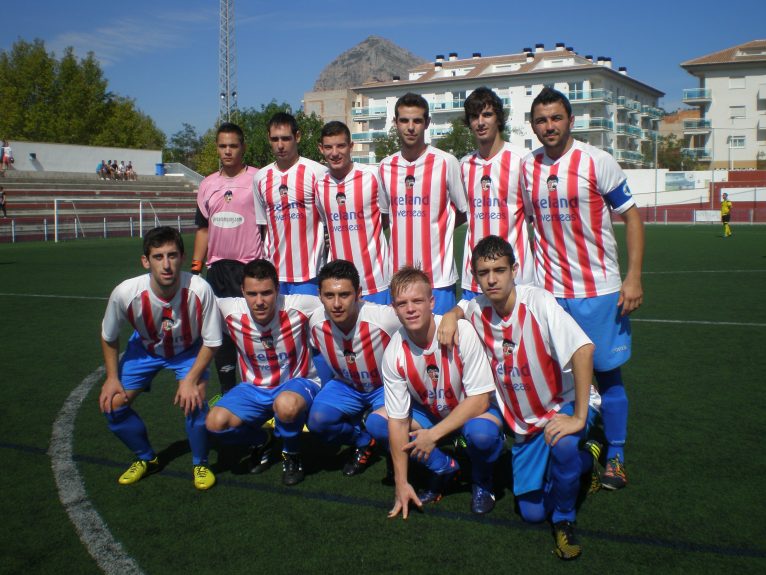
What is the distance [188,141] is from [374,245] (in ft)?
303

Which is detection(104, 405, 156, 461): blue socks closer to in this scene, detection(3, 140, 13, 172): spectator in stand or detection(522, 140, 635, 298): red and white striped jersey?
detection(522, 140, 635, 298): red and white striped jersey

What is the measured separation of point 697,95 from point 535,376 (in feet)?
200

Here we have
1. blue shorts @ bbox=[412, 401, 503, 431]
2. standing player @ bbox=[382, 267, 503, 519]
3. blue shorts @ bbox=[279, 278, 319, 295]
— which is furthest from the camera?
blue shorts @ bbox=[279, 278, 319, 295]

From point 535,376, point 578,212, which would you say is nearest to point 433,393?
point 535,376

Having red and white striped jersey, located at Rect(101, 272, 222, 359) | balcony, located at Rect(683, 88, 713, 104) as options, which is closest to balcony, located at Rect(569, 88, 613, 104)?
balcony, located at Rect(683, 88, 713, 104)

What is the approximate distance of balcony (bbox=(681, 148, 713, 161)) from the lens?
55.5m

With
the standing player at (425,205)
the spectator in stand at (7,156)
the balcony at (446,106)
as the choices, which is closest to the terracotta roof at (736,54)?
the balcony at (446,106)

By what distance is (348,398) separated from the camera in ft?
13.4

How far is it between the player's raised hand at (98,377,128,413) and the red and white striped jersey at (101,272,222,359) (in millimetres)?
248

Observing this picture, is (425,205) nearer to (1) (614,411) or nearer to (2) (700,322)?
(1) (614,411)

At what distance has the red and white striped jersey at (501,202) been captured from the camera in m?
4.20

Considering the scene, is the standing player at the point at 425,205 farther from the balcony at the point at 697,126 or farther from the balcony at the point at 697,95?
the balcony at the point at 697,95

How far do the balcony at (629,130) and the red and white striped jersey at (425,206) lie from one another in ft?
195

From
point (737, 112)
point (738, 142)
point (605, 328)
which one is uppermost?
point (737, 112)
